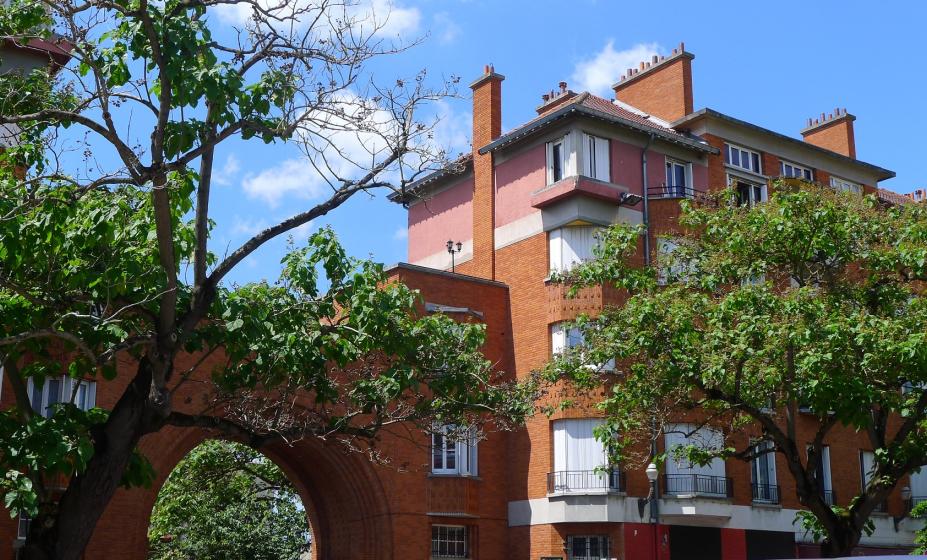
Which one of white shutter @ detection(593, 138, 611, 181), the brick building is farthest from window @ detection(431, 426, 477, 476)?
white shutter @ detection(593, 138, 611, 181)

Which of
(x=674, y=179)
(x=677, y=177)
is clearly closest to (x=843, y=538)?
(x=674, y=179)

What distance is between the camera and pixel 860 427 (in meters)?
20.1

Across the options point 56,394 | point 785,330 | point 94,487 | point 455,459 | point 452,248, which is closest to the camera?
point 94,487

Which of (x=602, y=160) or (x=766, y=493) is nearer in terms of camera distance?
(x=602, y=160)

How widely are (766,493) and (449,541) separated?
1036 centimetres

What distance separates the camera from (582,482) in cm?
3130

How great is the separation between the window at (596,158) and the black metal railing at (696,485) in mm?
9093

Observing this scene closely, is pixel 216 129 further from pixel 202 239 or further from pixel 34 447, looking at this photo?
pixel 34 447

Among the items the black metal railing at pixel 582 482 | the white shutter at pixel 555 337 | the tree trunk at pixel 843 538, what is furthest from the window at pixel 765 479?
the tree trunk at pixel 843 538

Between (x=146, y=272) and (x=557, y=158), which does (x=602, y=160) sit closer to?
(x=557, y=158)

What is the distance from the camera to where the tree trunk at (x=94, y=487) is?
12.7 meters

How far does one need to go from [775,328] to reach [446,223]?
19.7m

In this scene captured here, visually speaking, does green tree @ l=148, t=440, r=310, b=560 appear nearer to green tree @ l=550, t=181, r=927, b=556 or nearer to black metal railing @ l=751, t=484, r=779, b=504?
black metal railing @ l=751, t=484, r=779, b=504

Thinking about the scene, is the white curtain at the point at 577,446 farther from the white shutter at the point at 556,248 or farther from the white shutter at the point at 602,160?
the white shutter at the point at 602,160
